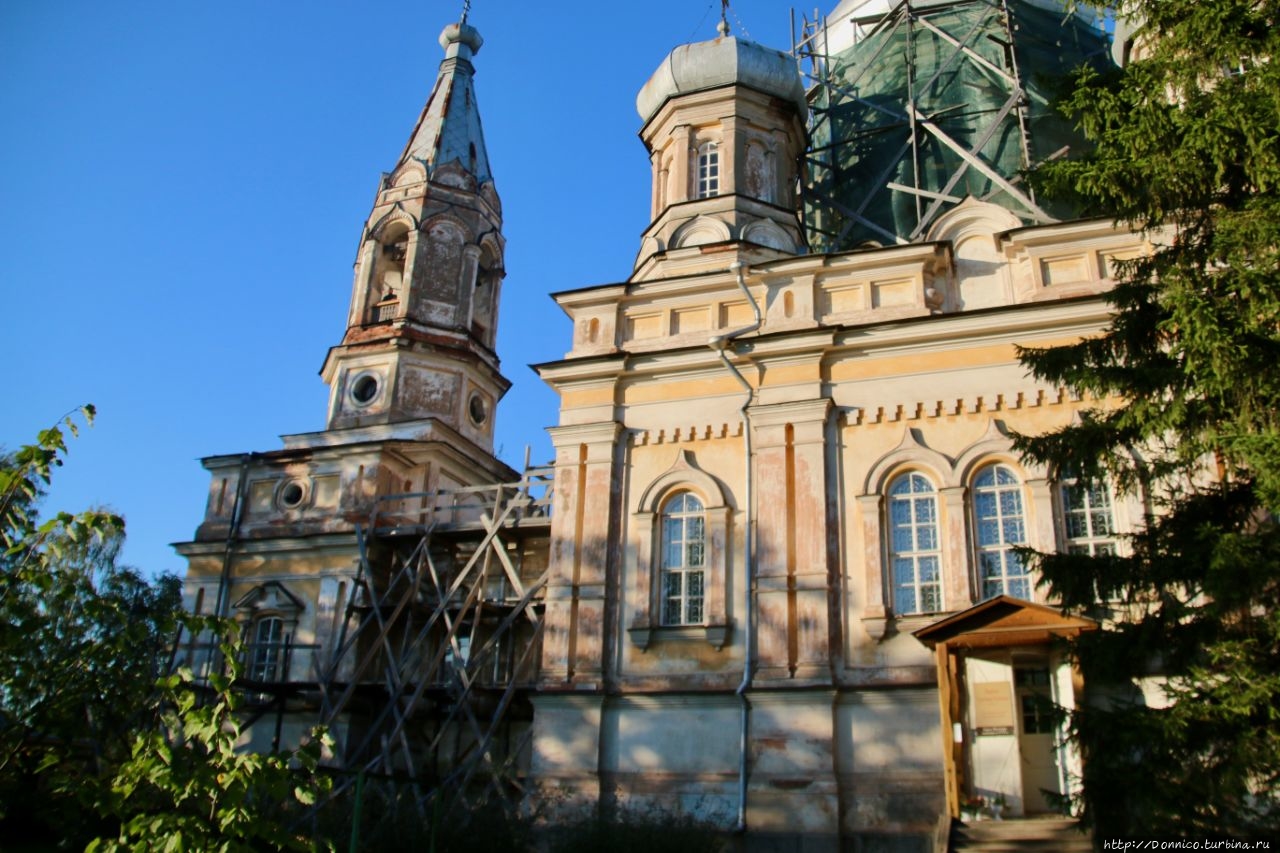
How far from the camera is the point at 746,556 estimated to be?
15094mm

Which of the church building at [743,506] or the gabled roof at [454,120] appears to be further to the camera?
the gabled roof at [454,120]

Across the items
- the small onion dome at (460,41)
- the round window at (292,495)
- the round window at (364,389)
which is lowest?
the round window at (292,495)

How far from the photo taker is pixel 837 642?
563 inches

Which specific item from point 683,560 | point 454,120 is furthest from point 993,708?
point 454,120

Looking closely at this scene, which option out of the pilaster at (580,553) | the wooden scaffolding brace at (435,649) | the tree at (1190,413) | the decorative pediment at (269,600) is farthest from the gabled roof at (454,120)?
the tree at (1190,413)

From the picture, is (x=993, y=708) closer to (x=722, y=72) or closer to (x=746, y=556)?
(x=746, y=556)

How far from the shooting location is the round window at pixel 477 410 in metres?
23.1

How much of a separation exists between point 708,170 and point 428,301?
21.0 feet

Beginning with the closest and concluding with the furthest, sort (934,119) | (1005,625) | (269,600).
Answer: (1005,625), (269,600), (934,119)

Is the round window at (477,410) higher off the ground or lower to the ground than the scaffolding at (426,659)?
higher

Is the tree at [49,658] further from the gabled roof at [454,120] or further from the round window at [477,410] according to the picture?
the gabled roof at [454,120]

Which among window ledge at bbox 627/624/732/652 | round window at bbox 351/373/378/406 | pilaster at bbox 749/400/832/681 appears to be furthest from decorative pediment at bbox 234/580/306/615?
pilaster at bbox 749/400/832/681

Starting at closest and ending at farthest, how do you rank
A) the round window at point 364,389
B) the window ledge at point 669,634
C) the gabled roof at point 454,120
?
the window ledge at point 669,634, the round window at point 364,389, the gabled roof at point 454,120

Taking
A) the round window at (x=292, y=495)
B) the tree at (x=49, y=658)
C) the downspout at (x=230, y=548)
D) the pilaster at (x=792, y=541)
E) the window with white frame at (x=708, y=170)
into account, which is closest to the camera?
the tree at (x=49, y=658)
